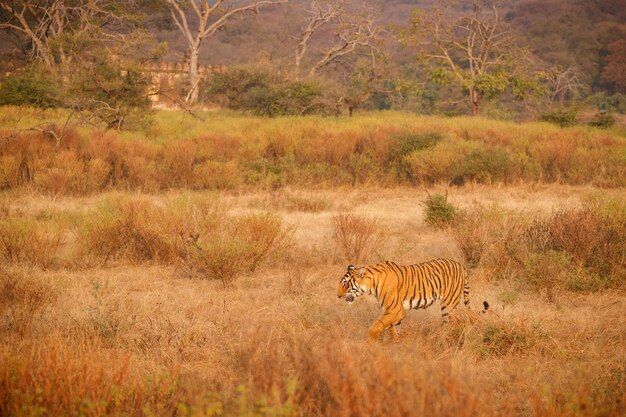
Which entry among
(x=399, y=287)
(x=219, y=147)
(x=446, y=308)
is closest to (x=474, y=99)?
(x=219, y=147)

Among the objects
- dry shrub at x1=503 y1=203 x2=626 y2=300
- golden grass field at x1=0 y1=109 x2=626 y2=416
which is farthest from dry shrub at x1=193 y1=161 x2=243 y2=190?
dry shrub at x1=503 y1=203 x2=626 y2=300

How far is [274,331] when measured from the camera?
5.21 meters

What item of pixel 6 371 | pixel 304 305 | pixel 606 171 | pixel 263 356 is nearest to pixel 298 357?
pixel 263 356

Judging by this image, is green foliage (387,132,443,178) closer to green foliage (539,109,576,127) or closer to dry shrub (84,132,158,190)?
dry shrub (84,132,158,190)

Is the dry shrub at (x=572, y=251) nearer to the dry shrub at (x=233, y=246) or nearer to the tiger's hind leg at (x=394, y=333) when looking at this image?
the tiger's hind leg at (x=394, y=333)

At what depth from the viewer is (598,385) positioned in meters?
4.24

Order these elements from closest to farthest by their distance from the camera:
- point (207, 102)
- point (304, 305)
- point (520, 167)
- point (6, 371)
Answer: point (6, 371) < point (304, 305) < point (520, 167) < point (207, 102)

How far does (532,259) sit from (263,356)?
167 inches

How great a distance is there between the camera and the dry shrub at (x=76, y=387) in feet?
11.4

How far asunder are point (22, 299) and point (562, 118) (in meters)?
21.5

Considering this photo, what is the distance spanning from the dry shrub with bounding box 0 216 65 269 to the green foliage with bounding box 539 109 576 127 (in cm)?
1939

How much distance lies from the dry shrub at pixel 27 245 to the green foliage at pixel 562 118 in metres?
19.4

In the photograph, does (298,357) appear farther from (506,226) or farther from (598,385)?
(506,226)

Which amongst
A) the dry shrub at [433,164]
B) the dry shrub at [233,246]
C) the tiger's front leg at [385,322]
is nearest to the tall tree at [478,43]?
the dry shrub at [433,164]
